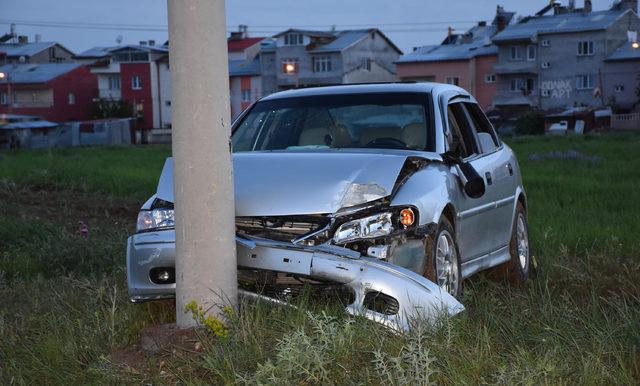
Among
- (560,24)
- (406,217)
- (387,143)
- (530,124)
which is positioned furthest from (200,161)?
(560,24)

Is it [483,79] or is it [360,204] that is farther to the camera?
[483,79]

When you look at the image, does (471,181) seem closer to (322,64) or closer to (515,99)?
(515,99)

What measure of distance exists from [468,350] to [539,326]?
75 cm

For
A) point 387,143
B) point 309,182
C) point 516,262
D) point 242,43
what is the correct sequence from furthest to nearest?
point 242,43 → point 516,262 → point 387,143 → point 309,182

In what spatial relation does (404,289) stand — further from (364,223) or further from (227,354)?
(227,354)

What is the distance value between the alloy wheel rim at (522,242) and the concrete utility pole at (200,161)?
4109 mm

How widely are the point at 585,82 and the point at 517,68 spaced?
5.81 m

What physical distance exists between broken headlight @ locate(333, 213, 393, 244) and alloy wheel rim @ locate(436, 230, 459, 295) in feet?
1.88

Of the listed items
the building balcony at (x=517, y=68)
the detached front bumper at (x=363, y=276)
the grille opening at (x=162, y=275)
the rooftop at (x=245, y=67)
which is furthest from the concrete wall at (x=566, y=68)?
the detached front bumper at (x=363, y=276)

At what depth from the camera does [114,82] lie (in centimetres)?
11131

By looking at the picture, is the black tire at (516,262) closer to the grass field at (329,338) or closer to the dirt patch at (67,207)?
the grass field at (329,338)

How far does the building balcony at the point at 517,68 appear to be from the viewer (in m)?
94.4

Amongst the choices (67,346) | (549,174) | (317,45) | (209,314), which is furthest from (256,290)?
(317,45)

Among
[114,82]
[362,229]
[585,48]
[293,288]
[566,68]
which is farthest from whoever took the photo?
[114,82]
